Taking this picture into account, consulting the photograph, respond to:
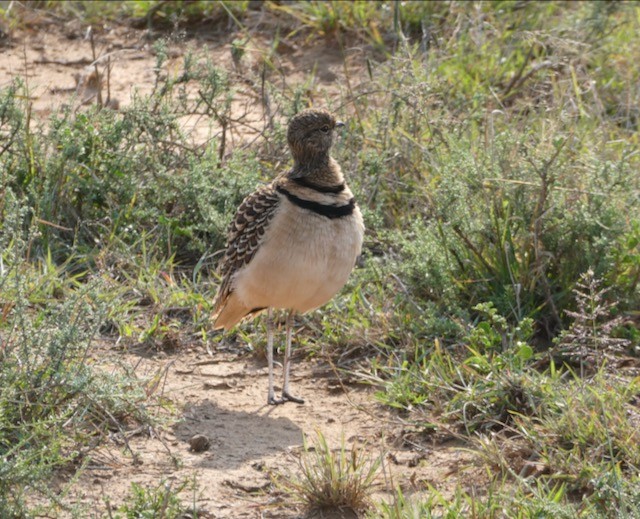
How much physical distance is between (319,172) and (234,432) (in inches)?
52.1

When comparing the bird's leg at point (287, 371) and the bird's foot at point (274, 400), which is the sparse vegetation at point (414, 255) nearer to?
the bird's leg at point (287, 371)

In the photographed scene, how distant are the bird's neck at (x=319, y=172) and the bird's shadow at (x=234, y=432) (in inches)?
44.3

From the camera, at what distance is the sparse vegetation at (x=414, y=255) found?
4.73 meters

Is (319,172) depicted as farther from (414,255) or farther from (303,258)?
(414,255)

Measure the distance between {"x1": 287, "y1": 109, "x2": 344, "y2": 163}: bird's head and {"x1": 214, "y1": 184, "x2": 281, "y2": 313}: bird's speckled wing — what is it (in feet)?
0.74

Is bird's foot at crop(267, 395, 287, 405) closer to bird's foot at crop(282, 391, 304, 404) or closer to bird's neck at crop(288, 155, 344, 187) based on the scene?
bird's foot at crop(282, 391, 304, 404)

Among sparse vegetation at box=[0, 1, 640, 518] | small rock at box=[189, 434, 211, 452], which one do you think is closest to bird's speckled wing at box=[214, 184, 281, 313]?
sparse vegetation at box=[0, 1, 640, 518]

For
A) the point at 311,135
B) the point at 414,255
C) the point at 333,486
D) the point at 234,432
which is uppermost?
the point at 311,135

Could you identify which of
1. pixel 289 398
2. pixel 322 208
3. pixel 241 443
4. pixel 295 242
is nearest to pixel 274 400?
pixel 289 398

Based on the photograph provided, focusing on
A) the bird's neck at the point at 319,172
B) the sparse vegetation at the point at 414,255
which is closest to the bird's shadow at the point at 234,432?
the sparse vegetation at the point at 414,255

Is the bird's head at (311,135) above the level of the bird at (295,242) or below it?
above

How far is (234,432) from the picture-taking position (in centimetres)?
546

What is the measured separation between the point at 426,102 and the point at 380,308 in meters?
1.38

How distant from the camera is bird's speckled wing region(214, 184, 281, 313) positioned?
5676 mm
